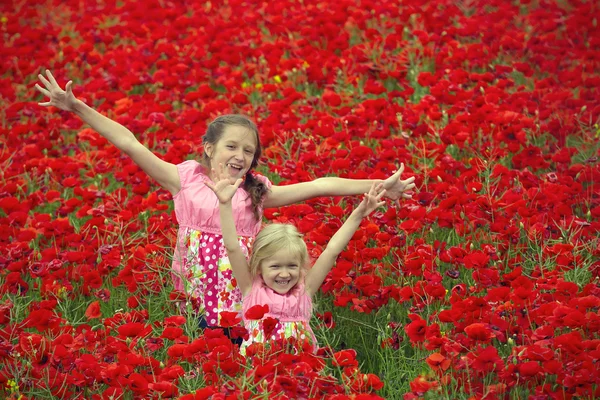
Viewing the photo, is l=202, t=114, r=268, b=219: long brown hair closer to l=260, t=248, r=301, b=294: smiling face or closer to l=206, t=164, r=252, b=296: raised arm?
l=206, t=164, r=252, b=296: raised arm

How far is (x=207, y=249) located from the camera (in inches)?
167

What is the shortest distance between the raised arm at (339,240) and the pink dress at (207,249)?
1.26 feet

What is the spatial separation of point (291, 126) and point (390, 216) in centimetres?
128

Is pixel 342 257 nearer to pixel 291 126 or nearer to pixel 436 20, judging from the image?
pixel 291 126

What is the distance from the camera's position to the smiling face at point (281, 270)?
3.90 metres

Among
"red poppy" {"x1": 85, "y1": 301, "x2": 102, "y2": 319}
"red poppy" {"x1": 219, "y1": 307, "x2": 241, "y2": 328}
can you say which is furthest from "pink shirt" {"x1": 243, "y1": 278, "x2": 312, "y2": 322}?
"red poppy" {"x1": 85, "y1": 301, "x2": 102, "y2": 319}

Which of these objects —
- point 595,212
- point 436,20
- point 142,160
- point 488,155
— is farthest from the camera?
point 436,20

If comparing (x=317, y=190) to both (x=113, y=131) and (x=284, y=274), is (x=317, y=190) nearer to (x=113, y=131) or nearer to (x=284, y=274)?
(x=284, y=274)

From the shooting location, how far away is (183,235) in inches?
169

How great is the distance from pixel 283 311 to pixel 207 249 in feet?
1.73

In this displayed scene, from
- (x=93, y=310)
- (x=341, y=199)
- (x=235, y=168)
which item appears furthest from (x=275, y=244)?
(x=341, y=199)

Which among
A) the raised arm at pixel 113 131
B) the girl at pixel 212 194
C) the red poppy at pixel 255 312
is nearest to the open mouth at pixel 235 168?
the girl at pixel 212 194

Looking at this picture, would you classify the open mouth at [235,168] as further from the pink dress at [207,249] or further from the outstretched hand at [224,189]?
the outstretched hand at [224,189]

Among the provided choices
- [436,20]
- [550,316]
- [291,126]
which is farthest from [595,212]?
[436,20]
